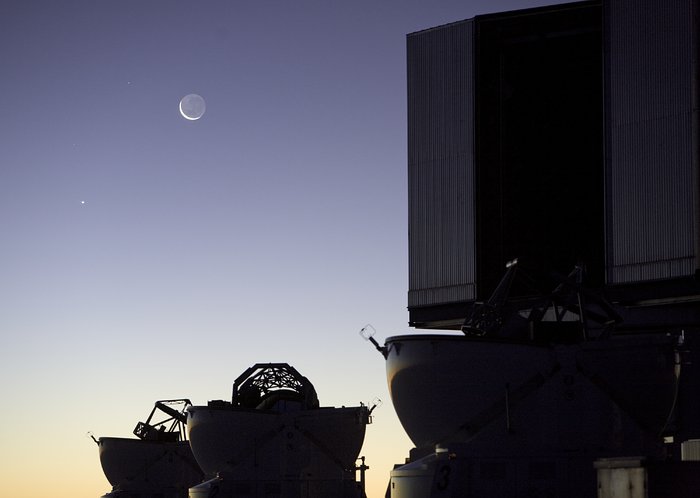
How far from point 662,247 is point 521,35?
1524 cm

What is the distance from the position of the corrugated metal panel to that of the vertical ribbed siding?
8.40 m

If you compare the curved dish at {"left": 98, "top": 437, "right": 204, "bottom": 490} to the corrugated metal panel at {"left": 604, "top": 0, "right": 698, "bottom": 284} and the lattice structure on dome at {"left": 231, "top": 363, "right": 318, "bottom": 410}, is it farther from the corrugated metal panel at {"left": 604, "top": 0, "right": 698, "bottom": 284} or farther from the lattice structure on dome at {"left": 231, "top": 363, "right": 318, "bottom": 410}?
the corrugated metal panel at {"left": 604, "top": 0, "right": 698, "bottom": 284}

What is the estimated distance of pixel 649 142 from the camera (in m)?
58.3

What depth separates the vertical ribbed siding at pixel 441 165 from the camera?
65625 mm

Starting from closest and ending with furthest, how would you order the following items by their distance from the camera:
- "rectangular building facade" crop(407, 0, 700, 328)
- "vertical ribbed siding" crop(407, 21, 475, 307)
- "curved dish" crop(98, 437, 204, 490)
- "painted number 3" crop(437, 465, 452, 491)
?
"painted number 3" crop(437, 465, 452, 491) → "rectangular building facade" crop(407, 0, 700, 328) → "vertical ribbed siding" crop(407, 21, 475, 307) → "curved dish" crop(98, 437, 204, 490)

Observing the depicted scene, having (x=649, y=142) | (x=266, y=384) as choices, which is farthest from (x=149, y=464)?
→ (x=649, y=142)

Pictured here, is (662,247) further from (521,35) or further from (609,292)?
(521,35)

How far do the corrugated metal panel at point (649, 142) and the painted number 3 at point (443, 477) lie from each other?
72.1ft

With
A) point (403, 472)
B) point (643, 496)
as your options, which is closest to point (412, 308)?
point (403, 472)

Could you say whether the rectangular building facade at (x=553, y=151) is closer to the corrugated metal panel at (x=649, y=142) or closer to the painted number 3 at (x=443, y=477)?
the corrugated metal panel at (x=649, y=142)

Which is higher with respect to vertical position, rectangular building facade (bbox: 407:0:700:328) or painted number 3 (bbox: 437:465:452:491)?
rectangular building facade (bbox: 407:0:700:328)

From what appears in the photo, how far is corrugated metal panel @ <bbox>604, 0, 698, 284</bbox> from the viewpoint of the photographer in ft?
186

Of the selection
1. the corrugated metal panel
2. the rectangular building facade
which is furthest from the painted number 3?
the corrugated metal panel

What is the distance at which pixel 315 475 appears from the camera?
62438 millimetres
